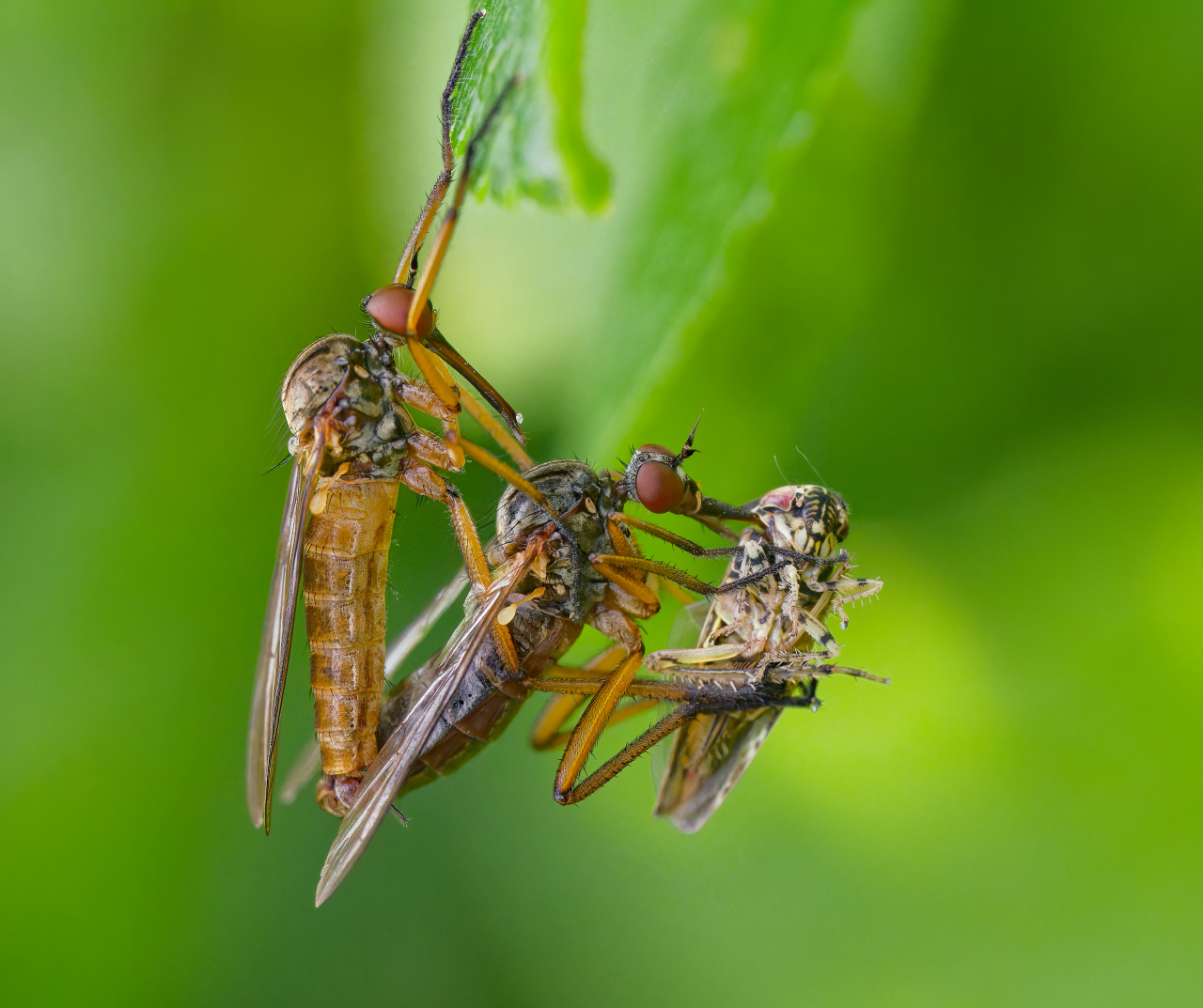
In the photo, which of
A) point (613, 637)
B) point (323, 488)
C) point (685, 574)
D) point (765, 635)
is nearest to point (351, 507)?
point (323, 488)

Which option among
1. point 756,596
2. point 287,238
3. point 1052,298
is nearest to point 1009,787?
point 756,596

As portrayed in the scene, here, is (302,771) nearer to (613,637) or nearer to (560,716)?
(560,716)

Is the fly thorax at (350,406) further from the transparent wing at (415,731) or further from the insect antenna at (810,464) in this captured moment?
the insect antenna at (810,464)

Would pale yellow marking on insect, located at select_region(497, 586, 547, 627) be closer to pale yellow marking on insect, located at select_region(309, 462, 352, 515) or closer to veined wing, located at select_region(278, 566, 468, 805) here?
veined wing, located at select_region(278, 566, 468, 805)

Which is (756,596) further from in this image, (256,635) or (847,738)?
(256,635)

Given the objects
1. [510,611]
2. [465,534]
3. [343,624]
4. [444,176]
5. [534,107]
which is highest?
[534,107]
